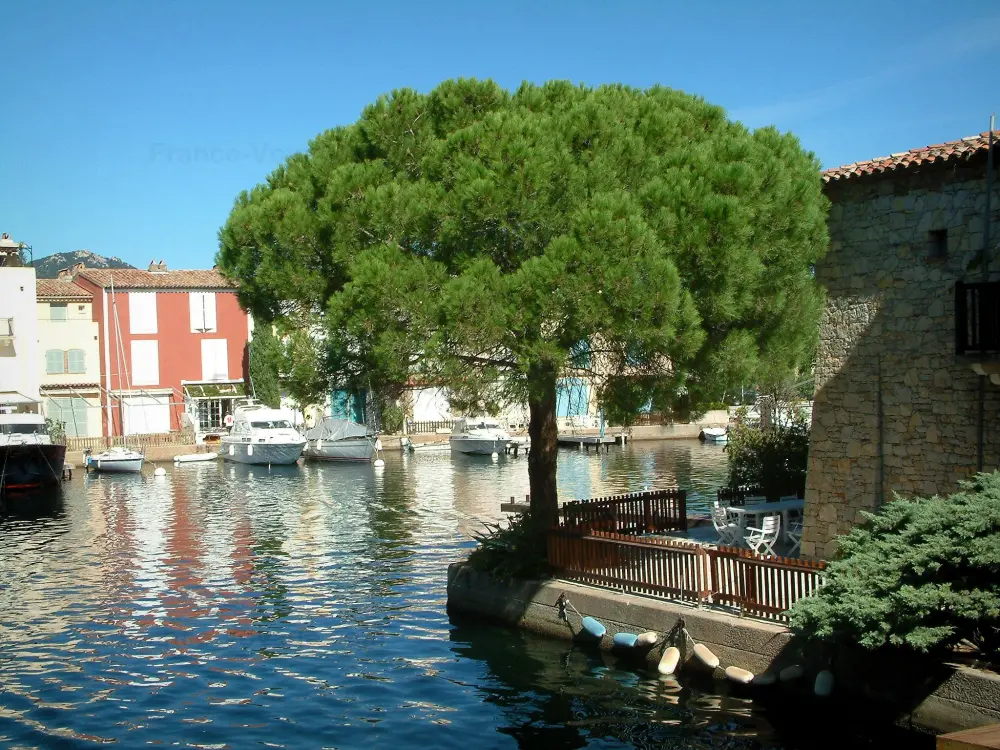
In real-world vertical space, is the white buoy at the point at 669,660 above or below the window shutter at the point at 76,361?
below

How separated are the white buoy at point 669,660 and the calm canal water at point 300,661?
16 cm

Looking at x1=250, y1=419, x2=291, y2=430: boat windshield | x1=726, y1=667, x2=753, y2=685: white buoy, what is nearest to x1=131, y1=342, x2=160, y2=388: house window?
x1=250, y1=419, x2=291, y2=430: boat windshield

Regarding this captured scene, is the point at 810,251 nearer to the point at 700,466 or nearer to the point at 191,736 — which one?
the point at 191,736

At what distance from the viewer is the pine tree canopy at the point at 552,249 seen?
12.9 m

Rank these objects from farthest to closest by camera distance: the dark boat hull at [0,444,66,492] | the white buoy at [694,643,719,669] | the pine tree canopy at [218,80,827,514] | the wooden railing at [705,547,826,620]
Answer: the dark boat hull at [0,444,66,492], the pine tree canopy at [218,80,827,514], the white buoy at [694,643,719,669], the wooden railing at [705,547,826,620]

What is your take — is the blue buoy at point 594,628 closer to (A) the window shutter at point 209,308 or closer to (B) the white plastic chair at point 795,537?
(B) the white plastic chair at point 795,537

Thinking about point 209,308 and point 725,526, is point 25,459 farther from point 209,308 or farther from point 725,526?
point 725,526

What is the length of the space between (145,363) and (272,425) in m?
13.5

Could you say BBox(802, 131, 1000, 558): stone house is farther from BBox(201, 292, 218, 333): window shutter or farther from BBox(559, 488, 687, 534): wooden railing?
BBox(201, 292, 218, 333): window shutter

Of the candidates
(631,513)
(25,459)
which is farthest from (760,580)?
(25,459)

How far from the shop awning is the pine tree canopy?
46051mm

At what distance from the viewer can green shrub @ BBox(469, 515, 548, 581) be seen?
1501 centimetres

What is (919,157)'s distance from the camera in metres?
12.7

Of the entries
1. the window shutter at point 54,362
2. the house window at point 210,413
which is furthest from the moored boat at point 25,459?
the house window at point 210,413
